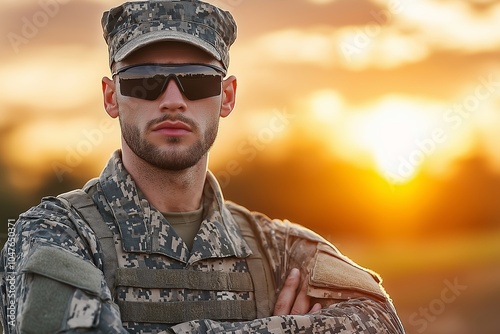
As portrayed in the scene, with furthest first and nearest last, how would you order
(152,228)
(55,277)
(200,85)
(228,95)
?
1. (228,95)
2. (200,85)
3. (152,228)
4. (55,277)

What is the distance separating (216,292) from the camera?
5699mm

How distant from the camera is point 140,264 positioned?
18.0 ft

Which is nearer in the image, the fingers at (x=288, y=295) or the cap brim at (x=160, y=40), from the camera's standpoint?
the cap brim at (x=160, y=40)

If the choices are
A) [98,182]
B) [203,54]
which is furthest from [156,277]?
[203,54]

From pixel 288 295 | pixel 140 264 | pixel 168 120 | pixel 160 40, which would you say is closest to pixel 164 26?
pixel 160 40

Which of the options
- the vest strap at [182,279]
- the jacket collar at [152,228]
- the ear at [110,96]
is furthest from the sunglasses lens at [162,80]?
the vest strap at [182,279]

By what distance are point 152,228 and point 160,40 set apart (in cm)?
129

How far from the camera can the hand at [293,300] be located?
5848 millimetres

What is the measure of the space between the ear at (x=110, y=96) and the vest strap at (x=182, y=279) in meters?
1.30

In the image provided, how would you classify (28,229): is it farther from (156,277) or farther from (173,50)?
(173,50)

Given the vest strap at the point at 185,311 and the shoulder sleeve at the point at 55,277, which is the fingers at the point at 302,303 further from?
the shoulder sleeve at the point at 55,277

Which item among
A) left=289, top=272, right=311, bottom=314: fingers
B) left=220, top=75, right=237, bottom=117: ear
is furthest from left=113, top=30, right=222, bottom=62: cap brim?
left=289, top=272, right=311, bottom=314: fingers

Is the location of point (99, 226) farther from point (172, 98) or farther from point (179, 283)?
point (172, 98)

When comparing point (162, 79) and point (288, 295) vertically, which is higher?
point (162, 79)
